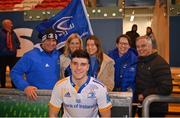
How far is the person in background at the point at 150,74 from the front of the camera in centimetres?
370

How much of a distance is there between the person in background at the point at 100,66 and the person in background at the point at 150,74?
1.09ft

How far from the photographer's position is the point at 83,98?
9.82ft

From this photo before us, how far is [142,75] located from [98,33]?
6354 millimetres

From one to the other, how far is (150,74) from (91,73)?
2.37ft

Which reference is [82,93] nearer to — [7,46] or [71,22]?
[71,22]

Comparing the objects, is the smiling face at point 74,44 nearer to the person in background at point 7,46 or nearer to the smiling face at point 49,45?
the smiling face at point 49,45

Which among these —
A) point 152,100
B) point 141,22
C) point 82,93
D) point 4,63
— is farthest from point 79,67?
point 141,22

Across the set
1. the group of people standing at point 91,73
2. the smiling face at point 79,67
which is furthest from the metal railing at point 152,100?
the smiling face at point 79,67

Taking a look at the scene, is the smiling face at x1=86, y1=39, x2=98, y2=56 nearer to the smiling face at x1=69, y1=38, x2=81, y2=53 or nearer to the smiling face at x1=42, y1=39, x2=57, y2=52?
the smiling face at x1=69, y1=38, x2=81, y2=53

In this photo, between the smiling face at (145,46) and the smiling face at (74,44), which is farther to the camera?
the smiling face at (74,44)

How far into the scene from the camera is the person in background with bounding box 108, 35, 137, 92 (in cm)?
418

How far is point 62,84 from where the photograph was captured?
3076 mm

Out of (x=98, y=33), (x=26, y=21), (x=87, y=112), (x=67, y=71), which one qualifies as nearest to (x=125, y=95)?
(x=87, y=112)

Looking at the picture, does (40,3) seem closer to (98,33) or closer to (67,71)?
(98,33)
